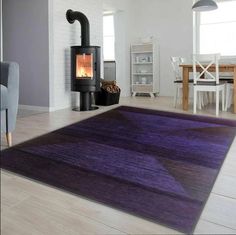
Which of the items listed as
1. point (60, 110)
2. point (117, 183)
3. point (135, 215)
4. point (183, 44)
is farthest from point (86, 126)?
point (183, 44)

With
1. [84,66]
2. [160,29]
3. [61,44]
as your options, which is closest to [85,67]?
[84,66]

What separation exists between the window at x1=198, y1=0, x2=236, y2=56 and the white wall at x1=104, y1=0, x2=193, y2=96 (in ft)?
0.92

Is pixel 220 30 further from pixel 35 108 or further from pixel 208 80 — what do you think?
pixel 35 108

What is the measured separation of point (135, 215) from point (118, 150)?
3.21ft

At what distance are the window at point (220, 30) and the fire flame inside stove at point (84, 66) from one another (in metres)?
2.69

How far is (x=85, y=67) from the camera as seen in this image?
13.0 ft

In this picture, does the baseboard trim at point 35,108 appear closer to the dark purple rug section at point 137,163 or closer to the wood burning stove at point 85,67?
the wood burning stove at point 85,67

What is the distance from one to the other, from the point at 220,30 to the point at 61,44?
3.14 meters

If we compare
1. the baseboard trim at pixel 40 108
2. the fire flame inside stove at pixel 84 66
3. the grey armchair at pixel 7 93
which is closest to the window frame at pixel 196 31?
the fire flame inside stove at pixel 84 66

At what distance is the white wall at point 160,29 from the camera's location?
5562 mm

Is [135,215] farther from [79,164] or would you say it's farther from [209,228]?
[79,164]

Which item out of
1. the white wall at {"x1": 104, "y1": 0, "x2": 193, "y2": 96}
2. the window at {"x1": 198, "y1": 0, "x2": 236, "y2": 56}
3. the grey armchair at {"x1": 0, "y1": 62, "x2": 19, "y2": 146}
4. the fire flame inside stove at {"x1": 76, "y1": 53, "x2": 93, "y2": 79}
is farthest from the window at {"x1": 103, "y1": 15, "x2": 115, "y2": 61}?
the grey armchair at {"x1": 0, "y1": 62, "x2": 19, "y2": 146}

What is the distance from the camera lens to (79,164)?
1783 mm

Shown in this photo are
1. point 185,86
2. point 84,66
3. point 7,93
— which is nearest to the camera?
point 7,93
